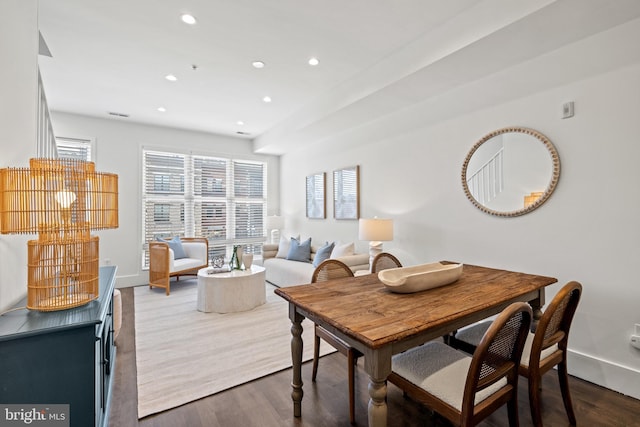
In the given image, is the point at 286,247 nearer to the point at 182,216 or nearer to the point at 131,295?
the point at 182,216

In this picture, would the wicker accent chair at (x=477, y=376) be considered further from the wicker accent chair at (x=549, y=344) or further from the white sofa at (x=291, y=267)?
the white sofa at (x=291, y=267)

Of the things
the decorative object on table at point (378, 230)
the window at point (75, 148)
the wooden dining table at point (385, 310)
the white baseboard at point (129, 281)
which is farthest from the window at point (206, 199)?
the wooden dining table at point (385, 310)

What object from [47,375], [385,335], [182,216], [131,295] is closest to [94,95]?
[182,216]

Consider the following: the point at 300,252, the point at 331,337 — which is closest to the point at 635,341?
the point at 331,337

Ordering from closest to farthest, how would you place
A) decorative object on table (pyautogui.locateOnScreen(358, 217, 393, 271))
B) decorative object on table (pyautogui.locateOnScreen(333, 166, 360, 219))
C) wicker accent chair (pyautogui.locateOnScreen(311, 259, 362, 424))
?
wicker accent chair (pyautogui.locateOnScreen(311, 259, 362, 424))
decorative object on table (pyautogui.locateOnScreen(358, 217, 393, 271))
decorative object on table (pyautogui.locateOnScreen(333, 166, 360, 219))

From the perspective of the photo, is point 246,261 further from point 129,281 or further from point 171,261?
point 129,281

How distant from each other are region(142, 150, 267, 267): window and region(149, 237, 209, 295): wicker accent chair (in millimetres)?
507

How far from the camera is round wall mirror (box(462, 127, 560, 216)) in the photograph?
102 inches

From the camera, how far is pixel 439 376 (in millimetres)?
1480

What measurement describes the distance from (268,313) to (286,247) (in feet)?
6.14

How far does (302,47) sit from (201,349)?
3.08m

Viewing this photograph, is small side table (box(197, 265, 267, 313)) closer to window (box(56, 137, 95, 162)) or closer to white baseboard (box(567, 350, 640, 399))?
window (box(56, 137, 95, 162))

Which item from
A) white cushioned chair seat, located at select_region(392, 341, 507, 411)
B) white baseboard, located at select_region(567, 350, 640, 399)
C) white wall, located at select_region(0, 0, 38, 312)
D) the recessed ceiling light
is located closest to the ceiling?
the recessed ceiling light

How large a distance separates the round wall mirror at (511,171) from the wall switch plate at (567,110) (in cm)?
21
